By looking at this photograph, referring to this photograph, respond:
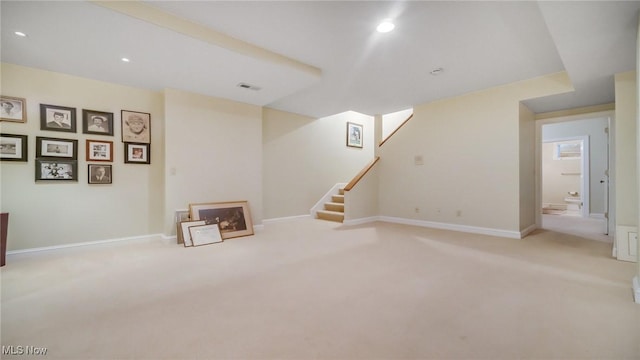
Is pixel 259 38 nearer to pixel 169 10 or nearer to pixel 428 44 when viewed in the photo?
pixel 169 10

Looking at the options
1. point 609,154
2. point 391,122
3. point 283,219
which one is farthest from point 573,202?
point 283,219

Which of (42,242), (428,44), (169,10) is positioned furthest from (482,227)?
(42,242)

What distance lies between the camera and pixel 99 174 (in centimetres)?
371

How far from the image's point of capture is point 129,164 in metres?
3.96

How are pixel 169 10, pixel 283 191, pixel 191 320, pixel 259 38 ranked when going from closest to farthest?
pixel 191 320 < pixel 169 10 < pixel 259 38 < pixel 283 191

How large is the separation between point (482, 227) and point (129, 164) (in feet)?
19.6

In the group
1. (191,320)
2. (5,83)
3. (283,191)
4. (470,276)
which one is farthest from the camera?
(283,191)

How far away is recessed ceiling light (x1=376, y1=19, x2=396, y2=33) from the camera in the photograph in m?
2.54

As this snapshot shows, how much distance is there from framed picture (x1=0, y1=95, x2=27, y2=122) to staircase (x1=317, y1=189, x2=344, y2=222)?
5.07m

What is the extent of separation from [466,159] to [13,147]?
22.0ft

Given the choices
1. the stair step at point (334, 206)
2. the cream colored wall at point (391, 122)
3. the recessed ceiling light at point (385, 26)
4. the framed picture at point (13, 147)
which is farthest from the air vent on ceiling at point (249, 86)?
the cream colored wall at point (391, 122)

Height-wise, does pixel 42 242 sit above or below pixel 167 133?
below

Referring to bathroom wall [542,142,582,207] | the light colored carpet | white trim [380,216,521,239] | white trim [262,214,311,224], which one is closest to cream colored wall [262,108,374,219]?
white trim [262,214,311,224]

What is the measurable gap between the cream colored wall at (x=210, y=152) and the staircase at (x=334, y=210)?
66.4 inches
